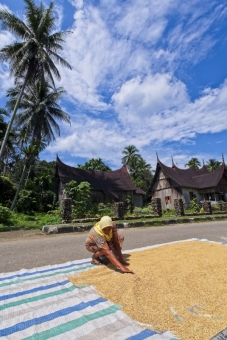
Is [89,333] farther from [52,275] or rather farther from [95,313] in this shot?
[52,275]

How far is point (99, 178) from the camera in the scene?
862 inches

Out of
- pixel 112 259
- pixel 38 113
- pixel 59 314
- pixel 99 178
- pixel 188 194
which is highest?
pixel 38 113

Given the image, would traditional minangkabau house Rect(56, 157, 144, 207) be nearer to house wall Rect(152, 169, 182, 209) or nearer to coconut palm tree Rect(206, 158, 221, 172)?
house wall Rect(152, 169, 182, 209)

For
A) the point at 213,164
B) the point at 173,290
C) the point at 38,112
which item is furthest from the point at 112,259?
the point at 213,164

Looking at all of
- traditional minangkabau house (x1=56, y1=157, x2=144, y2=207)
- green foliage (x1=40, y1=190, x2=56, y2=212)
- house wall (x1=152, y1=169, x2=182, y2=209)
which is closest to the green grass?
traditional minangkabau house (x1=56, y1=157, x2=144, y2=207)

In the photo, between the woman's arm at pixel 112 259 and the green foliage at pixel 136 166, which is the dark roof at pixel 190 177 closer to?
the green foliage at pixel 136 166

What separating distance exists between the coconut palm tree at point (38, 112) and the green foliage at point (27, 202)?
4764mm

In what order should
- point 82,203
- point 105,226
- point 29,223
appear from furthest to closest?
point 82,203 < point 29,223 < point 105,226

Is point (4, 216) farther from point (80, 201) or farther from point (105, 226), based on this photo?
point (105, 226)

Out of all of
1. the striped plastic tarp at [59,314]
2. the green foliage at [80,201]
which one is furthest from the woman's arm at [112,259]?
the green foliage at [80,201]

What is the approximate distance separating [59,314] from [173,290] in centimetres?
114

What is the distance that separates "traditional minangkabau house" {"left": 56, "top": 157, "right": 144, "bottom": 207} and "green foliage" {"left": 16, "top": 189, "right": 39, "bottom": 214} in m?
2.19

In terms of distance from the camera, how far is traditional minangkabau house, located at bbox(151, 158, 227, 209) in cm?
2345

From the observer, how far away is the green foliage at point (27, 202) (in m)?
17.6
